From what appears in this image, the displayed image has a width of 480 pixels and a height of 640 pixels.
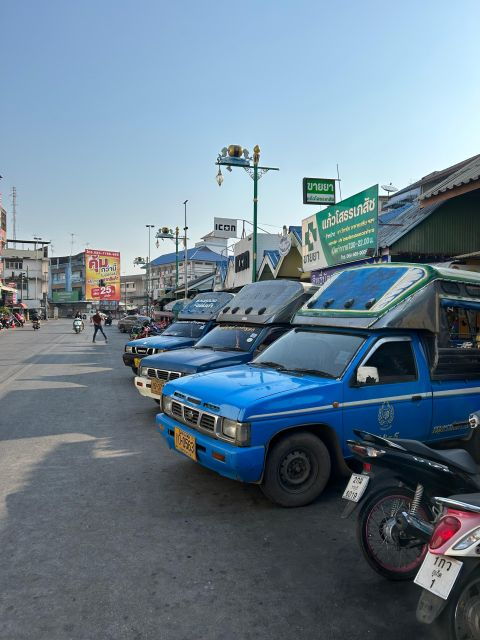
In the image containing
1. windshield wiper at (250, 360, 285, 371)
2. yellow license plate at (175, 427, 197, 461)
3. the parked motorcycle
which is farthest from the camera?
windshield wiper at (250, 360, 285, 371)

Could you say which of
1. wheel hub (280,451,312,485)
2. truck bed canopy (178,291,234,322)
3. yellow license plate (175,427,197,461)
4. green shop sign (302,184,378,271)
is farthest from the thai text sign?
wheel hub (280,451,312,485)

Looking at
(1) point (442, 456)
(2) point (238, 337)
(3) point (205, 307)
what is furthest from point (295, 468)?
(3) point (205, 307)

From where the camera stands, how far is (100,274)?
→ 100625 millimetres

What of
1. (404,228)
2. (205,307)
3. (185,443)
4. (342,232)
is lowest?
(185,443)

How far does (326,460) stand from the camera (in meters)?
4.64

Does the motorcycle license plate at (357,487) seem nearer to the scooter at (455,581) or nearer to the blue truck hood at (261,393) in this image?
the scooter at (455,581)

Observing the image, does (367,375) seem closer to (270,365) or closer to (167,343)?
(270,365)

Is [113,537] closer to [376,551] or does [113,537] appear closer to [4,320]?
[376,551]

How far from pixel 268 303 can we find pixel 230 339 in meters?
0.96

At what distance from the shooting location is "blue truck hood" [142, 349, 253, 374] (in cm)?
729

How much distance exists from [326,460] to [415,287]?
218 centimetres

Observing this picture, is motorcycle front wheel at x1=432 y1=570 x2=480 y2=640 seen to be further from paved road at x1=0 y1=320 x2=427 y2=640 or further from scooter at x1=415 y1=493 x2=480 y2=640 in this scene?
paved road at x1=0 y1=320 x2=427 y2=640

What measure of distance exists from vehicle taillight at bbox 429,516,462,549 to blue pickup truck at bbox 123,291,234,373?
8.13 m

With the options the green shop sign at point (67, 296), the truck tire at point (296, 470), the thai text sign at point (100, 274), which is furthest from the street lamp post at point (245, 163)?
the green shop sign at point (67, 296)
